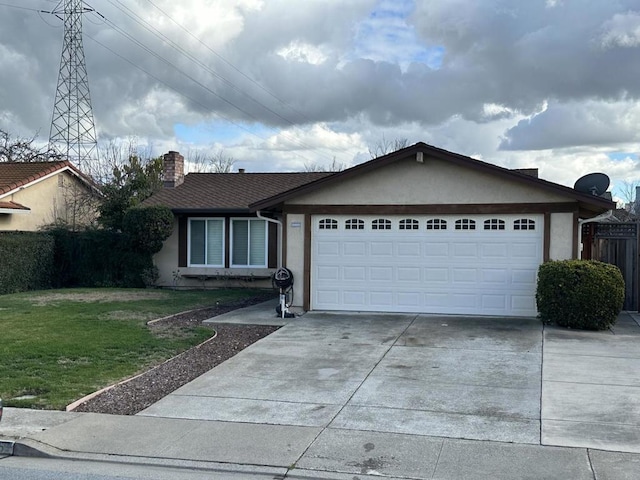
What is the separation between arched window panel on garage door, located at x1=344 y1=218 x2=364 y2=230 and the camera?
49.4ft

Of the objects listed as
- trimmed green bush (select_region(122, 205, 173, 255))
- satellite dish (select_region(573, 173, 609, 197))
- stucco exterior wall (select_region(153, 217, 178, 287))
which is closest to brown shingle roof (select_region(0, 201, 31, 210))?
trimmed green bush (select_region(122, 205, 173, 255))

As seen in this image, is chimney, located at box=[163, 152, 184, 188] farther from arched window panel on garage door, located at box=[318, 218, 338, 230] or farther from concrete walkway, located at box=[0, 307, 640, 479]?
concrete walkway, located at box=[0, 307, 640, 479]

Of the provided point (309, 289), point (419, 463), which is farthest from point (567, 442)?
point (309, 289)

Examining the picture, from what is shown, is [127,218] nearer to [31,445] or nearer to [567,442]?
[31,445]

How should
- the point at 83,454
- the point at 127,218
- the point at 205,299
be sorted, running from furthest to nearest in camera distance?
the point at 127,218 < the point at 205,299 < the point at 83,454

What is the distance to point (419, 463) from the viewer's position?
6.02 meters

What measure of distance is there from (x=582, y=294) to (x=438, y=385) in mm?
5030

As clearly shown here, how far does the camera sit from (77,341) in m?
11.5

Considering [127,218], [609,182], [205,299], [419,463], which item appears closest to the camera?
[419,463]

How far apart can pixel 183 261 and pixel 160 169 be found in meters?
15.3

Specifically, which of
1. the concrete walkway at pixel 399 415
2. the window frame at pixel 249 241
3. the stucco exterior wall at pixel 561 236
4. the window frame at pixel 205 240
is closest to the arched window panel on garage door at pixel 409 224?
the stucco exterior wall at pixel 561 236

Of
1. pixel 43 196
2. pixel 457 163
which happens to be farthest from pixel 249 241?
pixel 457 163

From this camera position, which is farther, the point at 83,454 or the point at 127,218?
the point at 127,218

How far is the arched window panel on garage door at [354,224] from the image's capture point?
1505cm
